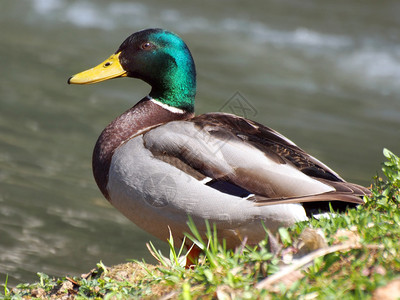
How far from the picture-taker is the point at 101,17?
14125 millimetres

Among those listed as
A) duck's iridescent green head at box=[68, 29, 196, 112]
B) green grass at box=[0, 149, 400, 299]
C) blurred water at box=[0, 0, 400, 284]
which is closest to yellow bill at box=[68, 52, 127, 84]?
duck's iridescent green head at box=[68, 29, 196, 112]

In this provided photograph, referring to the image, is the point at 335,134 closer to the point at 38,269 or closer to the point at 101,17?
the point at 38,269

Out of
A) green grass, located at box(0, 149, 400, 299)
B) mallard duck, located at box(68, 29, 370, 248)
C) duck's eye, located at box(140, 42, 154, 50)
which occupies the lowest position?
green grass, located at box(0, 149, 400, 299)

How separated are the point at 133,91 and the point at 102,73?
5241 mm

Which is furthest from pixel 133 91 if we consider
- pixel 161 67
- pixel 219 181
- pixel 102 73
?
pixel 219 181

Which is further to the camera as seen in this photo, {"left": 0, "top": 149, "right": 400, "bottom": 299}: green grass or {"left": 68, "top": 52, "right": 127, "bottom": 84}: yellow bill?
{"left": 68, "top": 52, "right": 127, "bottom": 84}: yellow bill

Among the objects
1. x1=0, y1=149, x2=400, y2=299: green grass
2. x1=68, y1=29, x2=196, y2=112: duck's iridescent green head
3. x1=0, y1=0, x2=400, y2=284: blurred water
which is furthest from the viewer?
x1=0, y1=0, x2=400, y2=284: blurred water

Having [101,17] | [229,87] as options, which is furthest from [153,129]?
[101,17]

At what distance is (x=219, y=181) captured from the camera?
3.84m

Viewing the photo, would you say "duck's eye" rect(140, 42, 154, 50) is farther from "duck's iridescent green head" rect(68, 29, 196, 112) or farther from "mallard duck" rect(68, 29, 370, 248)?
"mallard duck" rect(68, 29, 370, 248)

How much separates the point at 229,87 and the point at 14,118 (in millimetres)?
3437

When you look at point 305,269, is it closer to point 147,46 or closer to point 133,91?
point 147,46

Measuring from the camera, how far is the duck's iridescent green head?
4.62 metres

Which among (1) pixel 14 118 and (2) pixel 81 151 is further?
(1) pixel 14 118
